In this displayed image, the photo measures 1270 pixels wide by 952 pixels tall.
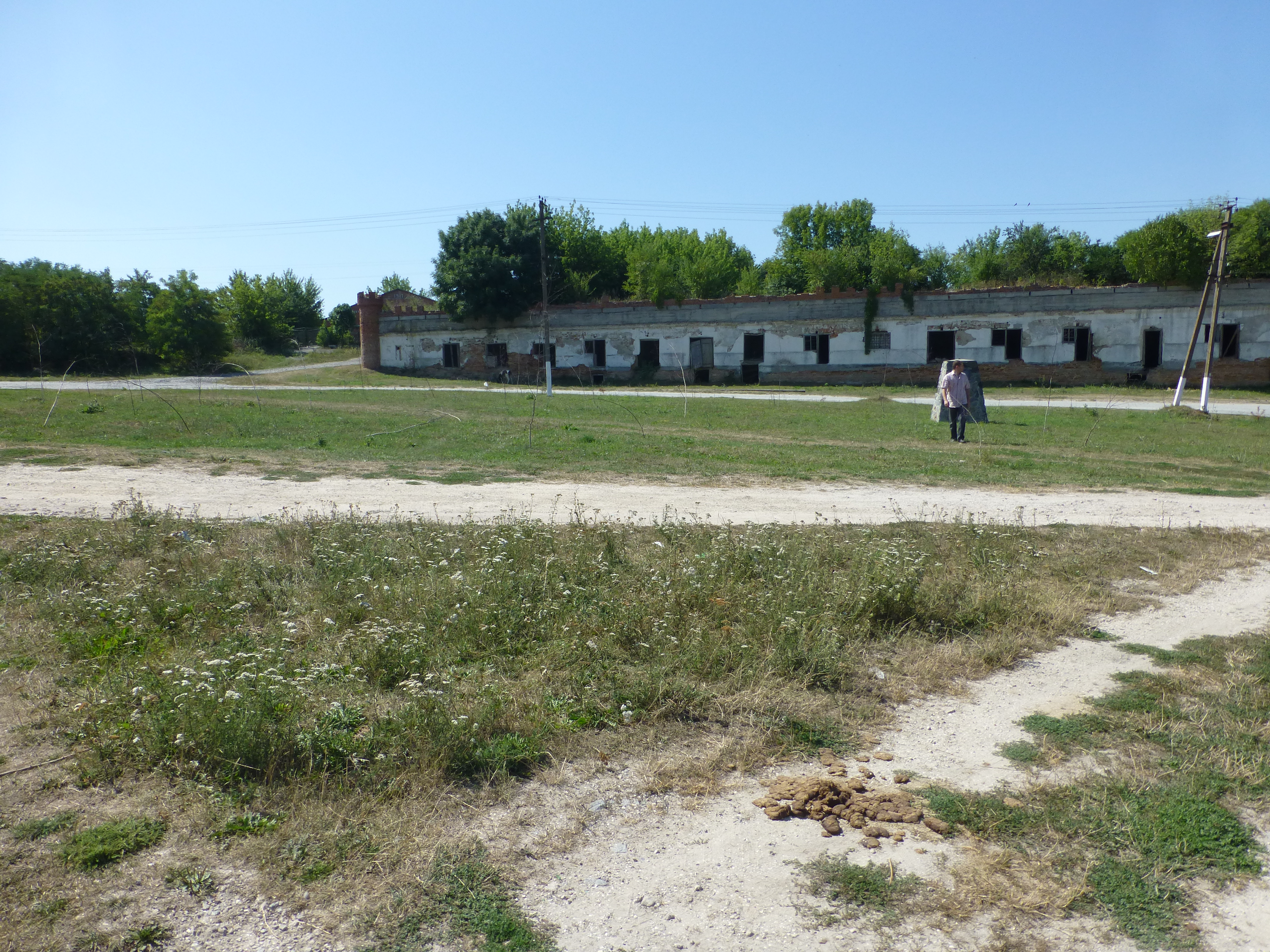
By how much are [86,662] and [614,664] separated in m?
3.03

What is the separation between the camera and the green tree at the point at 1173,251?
3653cm

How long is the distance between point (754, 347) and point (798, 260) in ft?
73.6

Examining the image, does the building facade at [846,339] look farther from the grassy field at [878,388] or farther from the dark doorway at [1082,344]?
the grassy field at [878,388]

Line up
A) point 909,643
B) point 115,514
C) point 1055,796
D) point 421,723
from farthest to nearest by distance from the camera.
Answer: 1. point 115,514
2. point 909,643
3. point 421,723
4. point 1055,796

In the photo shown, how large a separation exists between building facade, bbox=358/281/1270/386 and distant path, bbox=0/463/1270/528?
2294 cm

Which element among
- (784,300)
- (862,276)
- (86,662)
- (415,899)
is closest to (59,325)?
(784,300)

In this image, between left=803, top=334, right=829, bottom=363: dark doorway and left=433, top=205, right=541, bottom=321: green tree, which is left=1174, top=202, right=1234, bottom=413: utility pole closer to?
left=803, top=334, right=829, bottom=363: dark doorway

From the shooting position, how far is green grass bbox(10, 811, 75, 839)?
3.45m

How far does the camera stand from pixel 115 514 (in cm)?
863

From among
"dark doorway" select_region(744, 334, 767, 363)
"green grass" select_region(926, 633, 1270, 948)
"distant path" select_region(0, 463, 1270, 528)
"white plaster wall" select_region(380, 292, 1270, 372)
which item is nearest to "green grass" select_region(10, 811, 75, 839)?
"green grass" select_region(926, 633, 1270, 948)

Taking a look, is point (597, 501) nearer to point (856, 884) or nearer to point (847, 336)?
point (856, 884)

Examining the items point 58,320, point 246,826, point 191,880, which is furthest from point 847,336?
point 191,880

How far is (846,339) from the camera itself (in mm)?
42406

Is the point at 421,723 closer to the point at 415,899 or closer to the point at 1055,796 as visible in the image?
the point at 415,899
